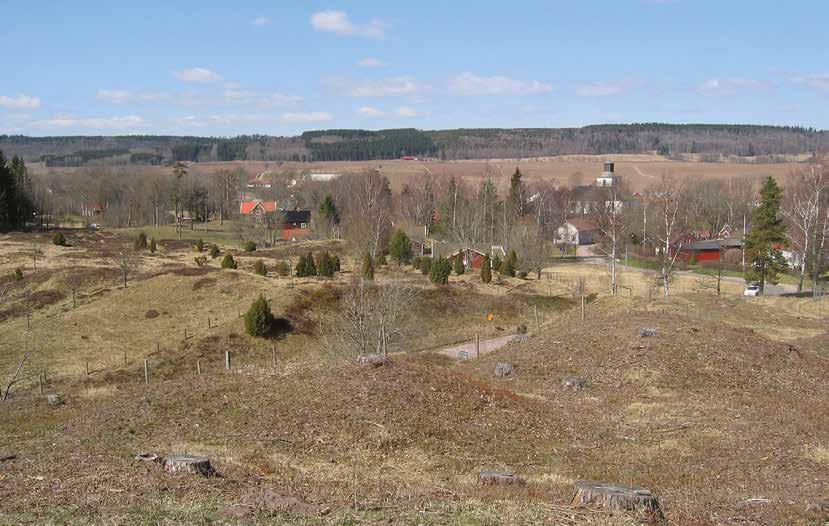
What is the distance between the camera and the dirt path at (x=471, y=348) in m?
28.8

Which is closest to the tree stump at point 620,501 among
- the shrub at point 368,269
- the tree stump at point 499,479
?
the tree stump at point 499,479

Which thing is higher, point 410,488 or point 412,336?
point 410,488

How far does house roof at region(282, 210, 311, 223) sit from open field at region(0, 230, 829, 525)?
54571mm

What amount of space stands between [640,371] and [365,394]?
839 cm

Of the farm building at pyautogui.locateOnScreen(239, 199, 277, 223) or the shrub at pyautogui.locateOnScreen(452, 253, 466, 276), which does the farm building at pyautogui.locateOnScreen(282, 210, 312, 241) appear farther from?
the shrub at pyautogui.locateOnScreen(452, 253, 466, 276)

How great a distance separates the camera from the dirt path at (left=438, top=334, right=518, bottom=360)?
1134 inches

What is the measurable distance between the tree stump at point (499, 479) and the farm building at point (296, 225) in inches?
2568

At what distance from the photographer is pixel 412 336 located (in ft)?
111

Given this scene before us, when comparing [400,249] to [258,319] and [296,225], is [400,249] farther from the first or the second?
[296,225]

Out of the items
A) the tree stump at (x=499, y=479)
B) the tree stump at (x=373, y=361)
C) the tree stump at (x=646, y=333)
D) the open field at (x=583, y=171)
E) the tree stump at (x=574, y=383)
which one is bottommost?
the tree stump at (x=574, y=383)

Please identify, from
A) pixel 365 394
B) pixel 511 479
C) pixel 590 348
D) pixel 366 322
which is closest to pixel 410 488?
pixel 511 479

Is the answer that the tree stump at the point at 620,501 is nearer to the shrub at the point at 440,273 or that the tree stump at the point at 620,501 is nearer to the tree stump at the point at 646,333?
the tree stump at the point at 646,333

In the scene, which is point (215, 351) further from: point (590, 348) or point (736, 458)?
point (736, 458)

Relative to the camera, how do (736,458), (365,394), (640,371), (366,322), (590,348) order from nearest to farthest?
(736,458) < (365,394) < (640,371) < (590,348) < (366,322)
